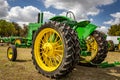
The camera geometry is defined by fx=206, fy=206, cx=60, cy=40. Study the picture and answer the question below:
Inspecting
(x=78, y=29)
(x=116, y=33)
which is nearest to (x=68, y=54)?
(x=78, y=29)

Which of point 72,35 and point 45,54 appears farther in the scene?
point 45,54

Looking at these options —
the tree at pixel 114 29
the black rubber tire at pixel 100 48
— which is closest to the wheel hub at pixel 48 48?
the black rubber tire at pixel 100 48

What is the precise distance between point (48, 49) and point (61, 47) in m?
0.40

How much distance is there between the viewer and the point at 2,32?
237 ft

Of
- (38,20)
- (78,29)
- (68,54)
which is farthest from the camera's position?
(38,20)

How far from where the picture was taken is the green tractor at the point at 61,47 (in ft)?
17.9

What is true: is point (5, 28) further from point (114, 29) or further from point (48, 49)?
point (48, 49)

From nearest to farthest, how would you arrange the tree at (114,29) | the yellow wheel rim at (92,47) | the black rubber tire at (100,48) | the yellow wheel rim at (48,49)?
the yellow wheel rim at (48,49) → the black rubber tire at (100,48) → the yellow wheel rim at (92,47) → the tree at (114,29)

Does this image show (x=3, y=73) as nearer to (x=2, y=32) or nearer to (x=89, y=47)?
(x=89, y=47)

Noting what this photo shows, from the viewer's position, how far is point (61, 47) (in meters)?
6.16

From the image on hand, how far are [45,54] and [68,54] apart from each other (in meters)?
1.12

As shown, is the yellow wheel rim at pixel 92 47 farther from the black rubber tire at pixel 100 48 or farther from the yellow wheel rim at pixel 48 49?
the yellow wheel rim at pixel 48 49

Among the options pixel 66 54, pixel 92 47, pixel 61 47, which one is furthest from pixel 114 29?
pixel 66 54

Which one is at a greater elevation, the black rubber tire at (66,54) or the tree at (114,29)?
the tree at (114,29)
